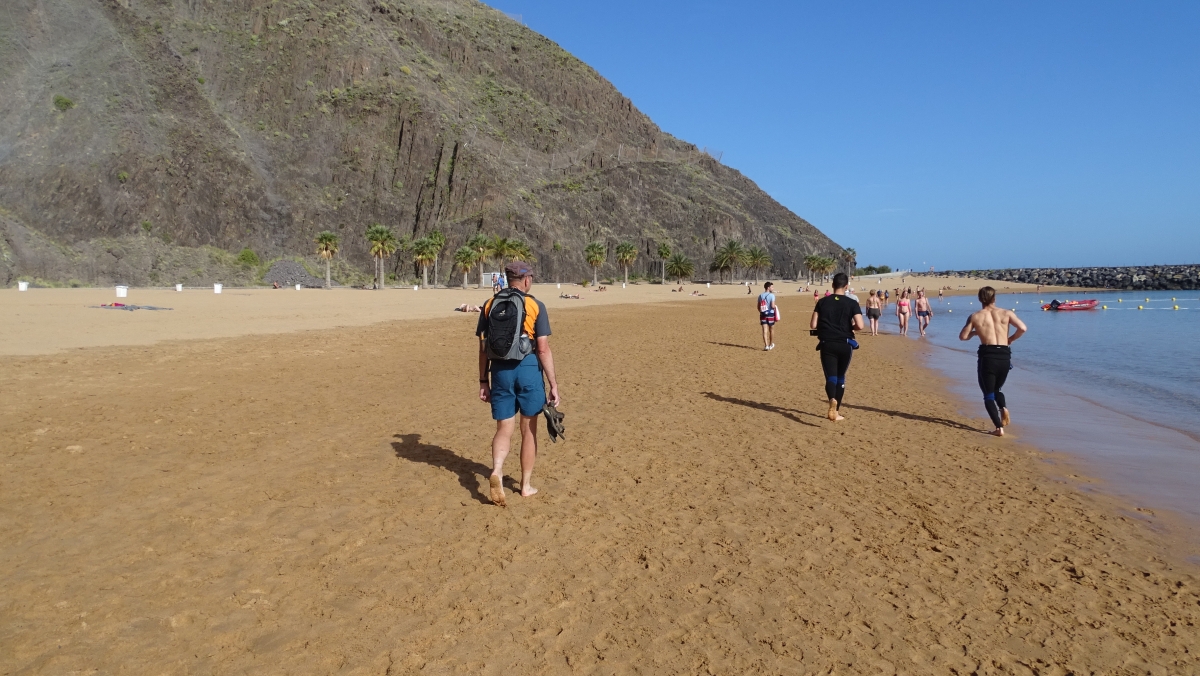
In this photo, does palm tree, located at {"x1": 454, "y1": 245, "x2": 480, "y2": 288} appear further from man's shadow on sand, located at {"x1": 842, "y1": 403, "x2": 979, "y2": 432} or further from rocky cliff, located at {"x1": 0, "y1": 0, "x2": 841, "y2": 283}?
man's shadow on sand, located at {"x1": 842, "y1": 403, "x2": 979, "y2": 432}

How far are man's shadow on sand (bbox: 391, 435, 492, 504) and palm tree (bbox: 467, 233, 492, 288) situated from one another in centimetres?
7624

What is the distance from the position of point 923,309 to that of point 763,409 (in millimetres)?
19884

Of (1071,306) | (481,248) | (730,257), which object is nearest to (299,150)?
(481,248)

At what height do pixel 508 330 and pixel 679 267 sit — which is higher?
pixel 679 267

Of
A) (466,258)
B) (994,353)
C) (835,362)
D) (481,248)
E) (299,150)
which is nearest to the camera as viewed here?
(994,353)

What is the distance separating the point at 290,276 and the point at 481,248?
871 inches

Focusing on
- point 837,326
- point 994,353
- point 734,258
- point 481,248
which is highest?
point 481,248

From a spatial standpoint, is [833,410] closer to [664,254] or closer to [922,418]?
[922,418]

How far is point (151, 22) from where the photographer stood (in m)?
100

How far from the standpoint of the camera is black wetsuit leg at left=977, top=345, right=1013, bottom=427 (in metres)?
8.71

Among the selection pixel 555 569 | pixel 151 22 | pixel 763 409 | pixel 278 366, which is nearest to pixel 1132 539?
pixel 555 569

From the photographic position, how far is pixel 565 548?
505 centimetres

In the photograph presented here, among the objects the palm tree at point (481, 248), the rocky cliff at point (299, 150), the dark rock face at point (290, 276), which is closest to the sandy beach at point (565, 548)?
the rocky cliff at point (299, 150)

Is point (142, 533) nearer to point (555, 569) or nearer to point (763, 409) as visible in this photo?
point (555, 569)
